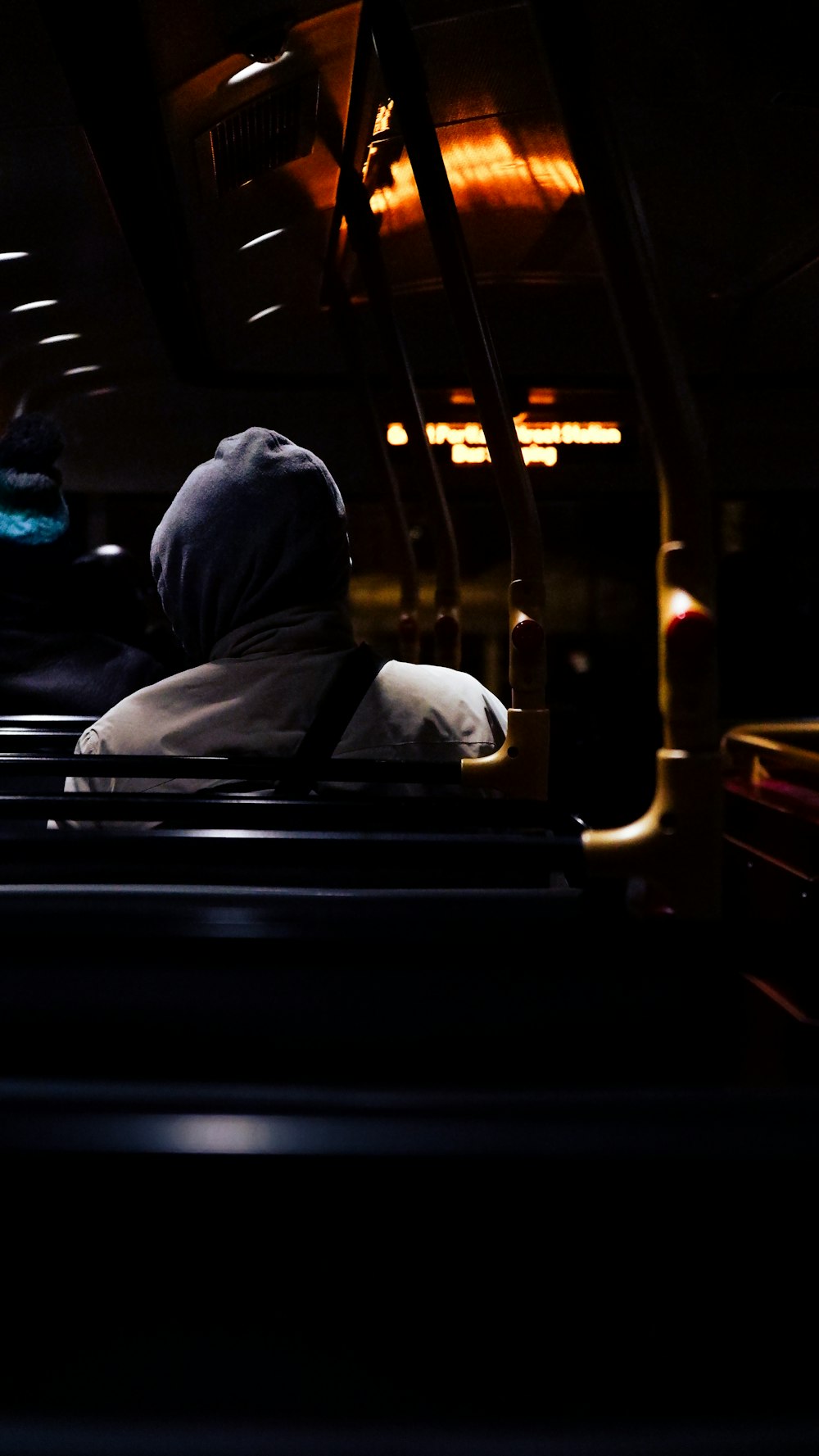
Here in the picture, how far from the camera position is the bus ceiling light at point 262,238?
410 cm

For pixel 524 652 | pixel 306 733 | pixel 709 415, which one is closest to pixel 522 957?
pixel 306 733

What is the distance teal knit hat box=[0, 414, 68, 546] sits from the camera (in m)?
2.79

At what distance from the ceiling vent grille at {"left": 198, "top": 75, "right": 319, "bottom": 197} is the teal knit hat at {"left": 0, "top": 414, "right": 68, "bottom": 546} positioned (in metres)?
0.84

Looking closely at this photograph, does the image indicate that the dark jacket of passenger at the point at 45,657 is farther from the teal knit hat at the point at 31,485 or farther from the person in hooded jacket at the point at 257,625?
the person in hooded jacket at the point at 257,625

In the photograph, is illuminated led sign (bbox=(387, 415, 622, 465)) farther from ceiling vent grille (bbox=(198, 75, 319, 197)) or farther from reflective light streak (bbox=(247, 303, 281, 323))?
ceiling vent grille (bbox=(198, 75, 319, 197))

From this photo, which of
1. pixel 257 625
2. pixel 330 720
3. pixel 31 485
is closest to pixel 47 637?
pixel 31 485

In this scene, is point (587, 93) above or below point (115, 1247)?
above

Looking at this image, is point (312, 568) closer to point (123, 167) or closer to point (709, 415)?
point (123, 167)

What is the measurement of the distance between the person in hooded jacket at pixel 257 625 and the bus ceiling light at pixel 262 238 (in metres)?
2.80

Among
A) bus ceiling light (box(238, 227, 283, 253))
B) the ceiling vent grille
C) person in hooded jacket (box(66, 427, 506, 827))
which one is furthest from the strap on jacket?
bus ceiling light (box(238, 227, 283, 253))

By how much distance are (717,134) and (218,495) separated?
2.54m

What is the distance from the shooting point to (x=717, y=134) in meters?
3.44

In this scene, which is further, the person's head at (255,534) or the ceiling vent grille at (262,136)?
the ceiling vent grille at (262,136)

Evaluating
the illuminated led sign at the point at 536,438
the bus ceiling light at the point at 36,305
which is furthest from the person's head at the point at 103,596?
the illuminated led sign at the point at 536,438
